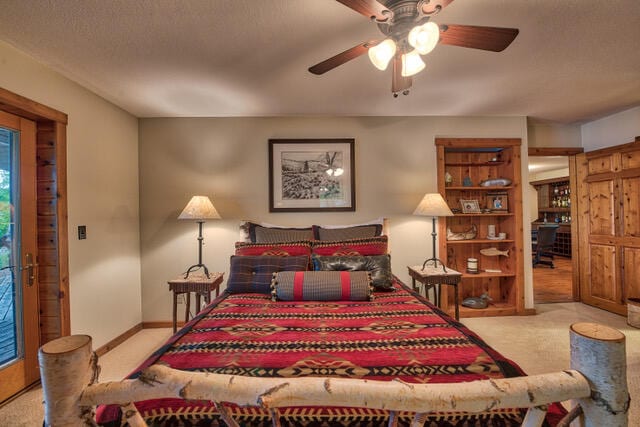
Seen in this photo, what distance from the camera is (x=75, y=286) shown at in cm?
237

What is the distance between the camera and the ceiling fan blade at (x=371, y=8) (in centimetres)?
119

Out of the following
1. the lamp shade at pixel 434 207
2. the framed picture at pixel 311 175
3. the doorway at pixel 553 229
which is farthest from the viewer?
the doorway at pixel 553 229

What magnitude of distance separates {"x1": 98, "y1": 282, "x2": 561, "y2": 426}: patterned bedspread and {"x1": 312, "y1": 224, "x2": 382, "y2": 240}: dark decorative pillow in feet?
3.56

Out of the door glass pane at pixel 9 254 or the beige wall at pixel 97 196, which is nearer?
the door glass pane at pixel 9 254

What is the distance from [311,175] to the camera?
131 inches

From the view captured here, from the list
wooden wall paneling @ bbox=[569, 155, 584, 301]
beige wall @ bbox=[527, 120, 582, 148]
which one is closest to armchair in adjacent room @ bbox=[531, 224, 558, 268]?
wooden wall paneling @ bbox=[569, 155, 584, 301]

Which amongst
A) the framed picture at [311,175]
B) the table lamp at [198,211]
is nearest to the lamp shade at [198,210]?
the table lamp at [198,211]

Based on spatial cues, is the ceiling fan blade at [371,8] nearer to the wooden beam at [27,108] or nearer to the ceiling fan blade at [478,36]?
the ceiling fan blade at [478,36]

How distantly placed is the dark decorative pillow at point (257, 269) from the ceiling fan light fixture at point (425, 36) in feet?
5.43

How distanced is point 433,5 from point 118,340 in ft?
12.0

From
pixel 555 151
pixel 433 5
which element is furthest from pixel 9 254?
pixel 555 151

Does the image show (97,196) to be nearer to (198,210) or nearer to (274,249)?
(198,210)

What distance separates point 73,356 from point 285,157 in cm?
285

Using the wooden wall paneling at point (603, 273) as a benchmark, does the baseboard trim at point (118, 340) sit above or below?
below
